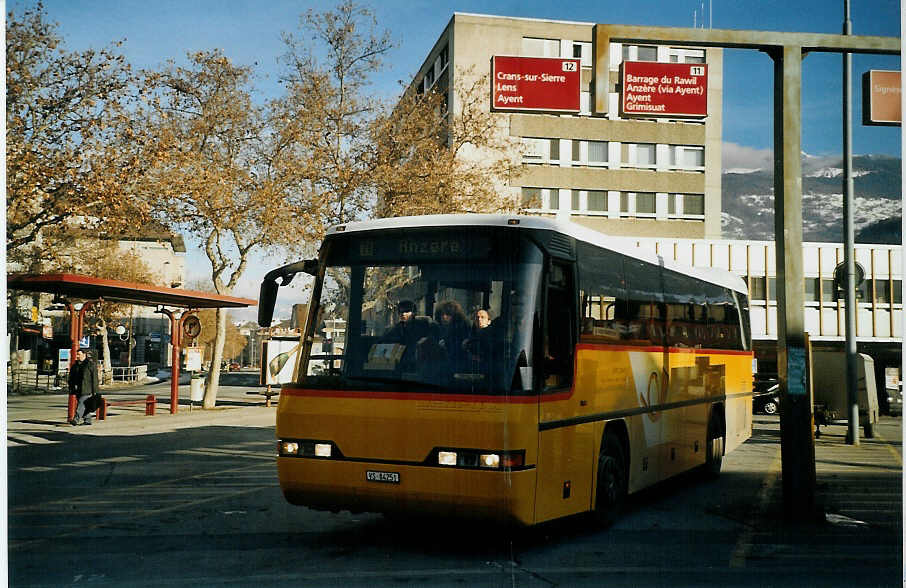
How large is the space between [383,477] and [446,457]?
22.3 inches

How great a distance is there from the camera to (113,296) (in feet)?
74.5

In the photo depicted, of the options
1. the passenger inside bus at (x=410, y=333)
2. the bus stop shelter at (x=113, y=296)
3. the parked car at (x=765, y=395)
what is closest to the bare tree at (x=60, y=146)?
the bus stop shelter at (x=113, y=296)

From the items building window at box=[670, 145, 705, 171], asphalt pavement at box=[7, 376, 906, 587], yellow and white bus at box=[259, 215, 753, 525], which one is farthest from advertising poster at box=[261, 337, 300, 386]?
yellow and white bus at box=[259, 215, 753, 525]

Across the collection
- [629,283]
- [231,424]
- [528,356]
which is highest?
[629,283]

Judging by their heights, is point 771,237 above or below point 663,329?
above

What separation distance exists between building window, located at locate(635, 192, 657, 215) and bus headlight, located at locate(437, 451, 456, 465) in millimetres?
7248

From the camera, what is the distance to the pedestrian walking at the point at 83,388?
22500mm

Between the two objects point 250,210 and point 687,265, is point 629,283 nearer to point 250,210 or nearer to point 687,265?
point 687,265

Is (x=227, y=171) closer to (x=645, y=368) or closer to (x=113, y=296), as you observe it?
(x=113, y=296)

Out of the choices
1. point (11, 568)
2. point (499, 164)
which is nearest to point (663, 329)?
point (11, 568)

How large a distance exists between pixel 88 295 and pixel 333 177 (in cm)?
752

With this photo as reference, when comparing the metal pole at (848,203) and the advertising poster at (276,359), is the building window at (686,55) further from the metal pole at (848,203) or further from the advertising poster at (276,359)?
the advertising poster at (276,359)

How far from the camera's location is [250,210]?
27562 mm

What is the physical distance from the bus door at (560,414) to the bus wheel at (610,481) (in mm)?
400
